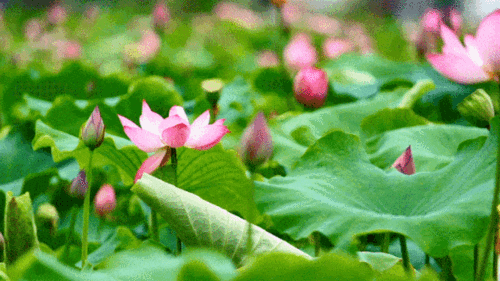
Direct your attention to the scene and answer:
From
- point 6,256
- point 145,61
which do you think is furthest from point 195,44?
point 6,256

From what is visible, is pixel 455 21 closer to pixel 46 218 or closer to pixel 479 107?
pixel 479 107

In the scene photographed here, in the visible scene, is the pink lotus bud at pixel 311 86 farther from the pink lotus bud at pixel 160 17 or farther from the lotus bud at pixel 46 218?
the pink lotus bud at pixel 160 17

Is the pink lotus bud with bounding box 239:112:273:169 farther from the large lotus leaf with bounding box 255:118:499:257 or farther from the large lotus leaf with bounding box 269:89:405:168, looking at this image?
the large lotus leaf with bounding box 269:89:405:168

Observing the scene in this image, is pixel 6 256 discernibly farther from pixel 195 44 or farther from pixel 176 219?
pixel 195 44

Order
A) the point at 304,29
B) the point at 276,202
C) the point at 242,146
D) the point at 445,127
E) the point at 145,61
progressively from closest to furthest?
the point at 242,146, the point at 276,202, the point at 445,127, the point at 145,61, the point at 304,29

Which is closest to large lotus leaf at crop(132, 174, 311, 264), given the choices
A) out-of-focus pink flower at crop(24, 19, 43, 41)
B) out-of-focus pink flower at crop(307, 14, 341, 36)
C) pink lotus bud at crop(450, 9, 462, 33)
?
pink lotus bud at crop(450, 9, 462, 33)

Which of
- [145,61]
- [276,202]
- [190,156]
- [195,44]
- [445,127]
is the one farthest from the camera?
[195,44]

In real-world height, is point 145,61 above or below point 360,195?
below
